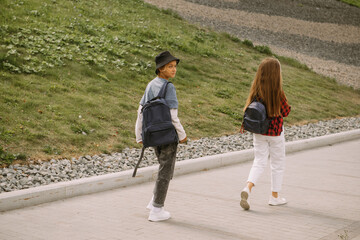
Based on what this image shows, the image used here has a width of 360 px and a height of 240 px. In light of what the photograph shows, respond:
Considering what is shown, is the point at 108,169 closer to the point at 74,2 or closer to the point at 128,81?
the point at 128,81

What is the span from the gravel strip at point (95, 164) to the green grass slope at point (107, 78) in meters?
0.40

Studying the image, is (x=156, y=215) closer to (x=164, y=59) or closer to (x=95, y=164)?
(x=164, y=59)

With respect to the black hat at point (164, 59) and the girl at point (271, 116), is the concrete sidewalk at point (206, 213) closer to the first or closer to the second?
the girl at point (271, 116)

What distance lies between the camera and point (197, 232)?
217 inches

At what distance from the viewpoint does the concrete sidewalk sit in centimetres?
544

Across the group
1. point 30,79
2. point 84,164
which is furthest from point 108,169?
point 30,79

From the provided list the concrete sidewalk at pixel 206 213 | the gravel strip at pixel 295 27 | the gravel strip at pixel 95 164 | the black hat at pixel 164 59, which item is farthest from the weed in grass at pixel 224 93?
the gravel strip at pixel 295 27

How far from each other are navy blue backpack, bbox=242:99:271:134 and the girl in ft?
0.27

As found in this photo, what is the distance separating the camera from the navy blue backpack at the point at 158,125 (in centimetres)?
571

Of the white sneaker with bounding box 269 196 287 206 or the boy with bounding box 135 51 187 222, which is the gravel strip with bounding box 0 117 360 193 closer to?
the boy with bounding box 135 51 187 222

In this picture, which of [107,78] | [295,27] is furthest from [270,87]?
[295,27]

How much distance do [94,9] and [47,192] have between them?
1404 centimetres

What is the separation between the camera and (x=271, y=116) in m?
6.36

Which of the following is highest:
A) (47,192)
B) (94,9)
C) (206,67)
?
(94,9)
